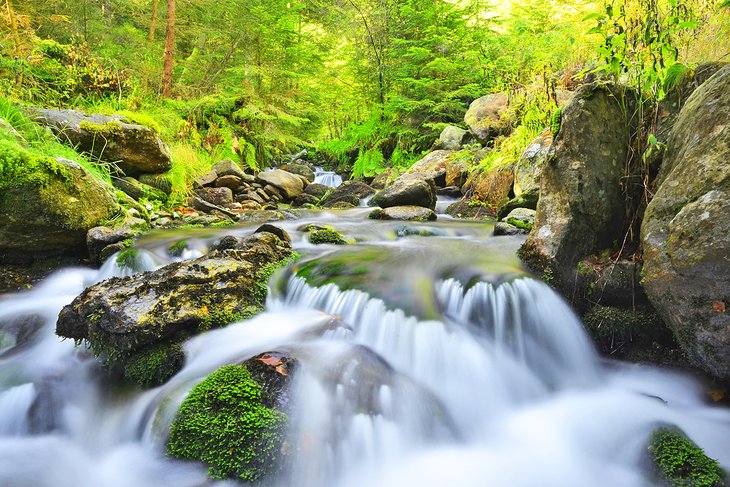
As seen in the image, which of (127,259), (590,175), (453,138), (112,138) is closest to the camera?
(590,175)

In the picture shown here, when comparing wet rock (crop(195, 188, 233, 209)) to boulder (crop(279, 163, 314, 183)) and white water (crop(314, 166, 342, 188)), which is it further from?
boulder (crop(279, 163, 314, 183))

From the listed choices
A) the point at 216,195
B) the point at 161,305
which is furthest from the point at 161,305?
the point at 216,195

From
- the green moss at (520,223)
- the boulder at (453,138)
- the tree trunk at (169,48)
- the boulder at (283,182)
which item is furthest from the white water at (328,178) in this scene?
the green moss at (520,223)

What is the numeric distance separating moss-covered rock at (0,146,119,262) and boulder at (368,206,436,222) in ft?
15.7

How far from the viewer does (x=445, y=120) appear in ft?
44.3

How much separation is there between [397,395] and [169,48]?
36.1 feet

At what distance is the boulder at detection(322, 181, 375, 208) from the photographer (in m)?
10.6

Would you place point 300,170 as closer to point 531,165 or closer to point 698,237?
point 531,165

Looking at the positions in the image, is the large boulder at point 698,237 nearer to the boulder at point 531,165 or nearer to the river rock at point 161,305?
the river rock at point 161,305

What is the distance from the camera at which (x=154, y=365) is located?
278cm

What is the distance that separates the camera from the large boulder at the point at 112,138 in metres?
6.41

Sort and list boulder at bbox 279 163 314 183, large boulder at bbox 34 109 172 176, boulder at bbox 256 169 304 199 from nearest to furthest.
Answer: large boulder at bbox 34 109 172 176 → boulder at bbox 256 169 304 199 → boulder at bbox 279 163 314 183

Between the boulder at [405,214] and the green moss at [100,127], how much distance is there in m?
4.86

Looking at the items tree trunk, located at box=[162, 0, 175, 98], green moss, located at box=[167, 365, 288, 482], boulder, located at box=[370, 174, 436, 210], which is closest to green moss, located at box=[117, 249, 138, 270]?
green moss, located at box=[167, 365, 288, 482]
